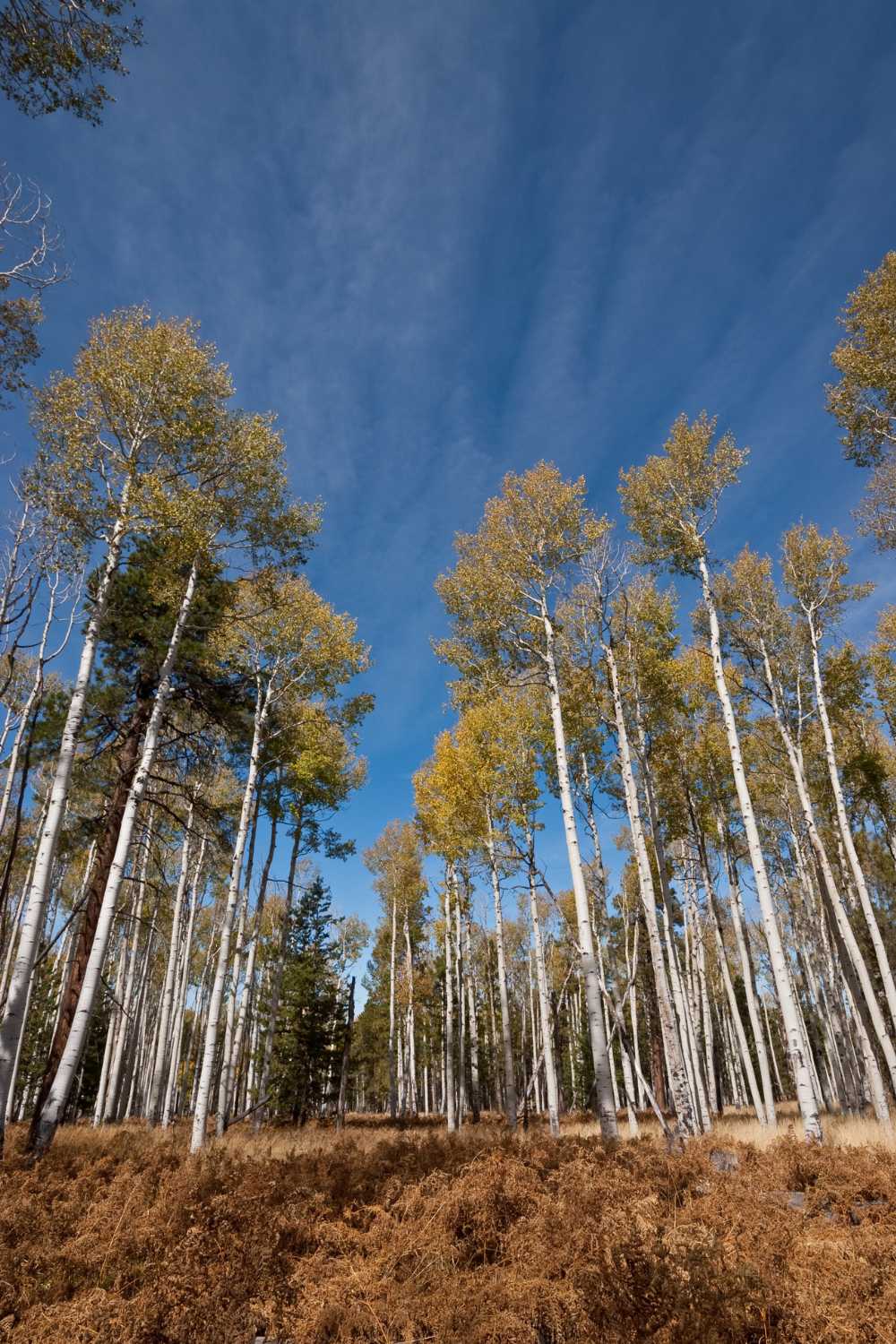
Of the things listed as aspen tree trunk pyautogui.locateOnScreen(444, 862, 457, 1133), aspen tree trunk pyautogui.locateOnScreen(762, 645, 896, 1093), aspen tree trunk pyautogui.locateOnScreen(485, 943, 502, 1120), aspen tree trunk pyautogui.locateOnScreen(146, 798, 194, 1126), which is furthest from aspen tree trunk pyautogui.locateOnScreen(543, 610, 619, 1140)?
aspen tree trunk pyautogui.locateOnScreen(485, 943, 502, 1120)

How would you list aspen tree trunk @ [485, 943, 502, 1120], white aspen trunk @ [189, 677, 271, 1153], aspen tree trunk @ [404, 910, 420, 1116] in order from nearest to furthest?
white aspen trunk @ [189, 677, 271, 1153]
aspen tree trunk @ [404, 910, 420, 1116]
aspen tree trunk @ [485, 943, 502, 1120]

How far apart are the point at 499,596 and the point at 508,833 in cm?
641

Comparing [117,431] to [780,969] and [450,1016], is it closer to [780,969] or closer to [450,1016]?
[780,969]

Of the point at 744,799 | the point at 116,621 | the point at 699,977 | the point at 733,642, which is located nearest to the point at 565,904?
the point at 699,977

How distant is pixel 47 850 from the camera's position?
24.5ft

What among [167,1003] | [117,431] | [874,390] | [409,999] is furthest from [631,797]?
[409,999]

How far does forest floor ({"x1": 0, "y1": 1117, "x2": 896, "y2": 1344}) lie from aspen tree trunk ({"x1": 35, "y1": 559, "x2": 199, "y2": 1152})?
65cm

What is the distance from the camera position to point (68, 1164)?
7.02 metres

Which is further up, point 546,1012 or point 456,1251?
point 546,1012

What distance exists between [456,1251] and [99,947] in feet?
21.7

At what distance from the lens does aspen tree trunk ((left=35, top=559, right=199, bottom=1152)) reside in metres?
7.57

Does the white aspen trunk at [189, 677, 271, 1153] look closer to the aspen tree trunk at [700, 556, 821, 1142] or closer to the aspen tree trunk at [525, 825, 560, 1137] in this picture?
the aspen tree trunk at [525, 825, 560, 1137]

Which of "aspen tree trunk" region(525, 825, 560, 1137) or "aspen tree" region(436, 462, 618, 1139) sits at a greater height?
"aspen tree" region(436, 462, 618, 1139)

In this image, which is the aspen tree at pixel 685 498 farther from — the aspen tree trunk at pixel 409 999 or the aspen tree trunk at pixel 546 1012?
the aspen tree trunk at pixel 409 999
